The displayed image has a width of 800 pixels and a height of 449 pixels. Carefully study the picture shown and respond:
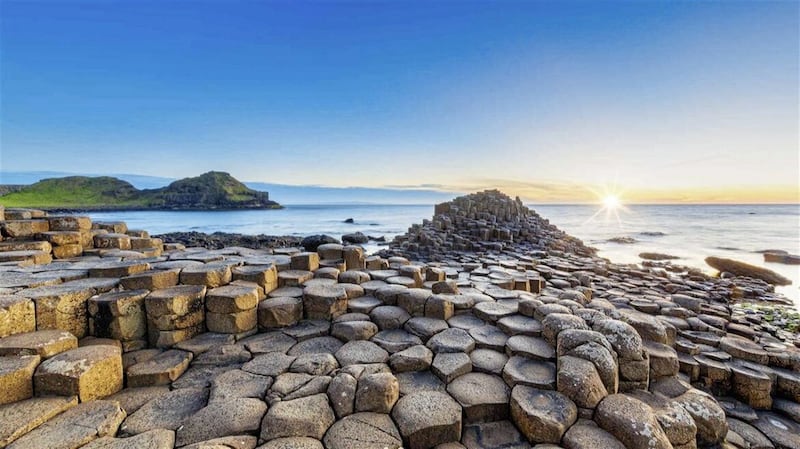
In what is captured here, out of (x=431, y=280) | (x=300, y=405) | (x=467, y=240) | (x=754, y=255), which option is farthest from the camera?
(x=754, y=255)

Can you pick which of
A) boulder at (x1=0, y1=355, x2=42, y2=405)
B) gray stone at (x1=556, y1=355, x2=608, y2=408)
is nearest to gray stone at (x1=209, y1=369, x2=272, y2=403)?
boulder at (x1=0, y1=355, x2=42, y2=405)

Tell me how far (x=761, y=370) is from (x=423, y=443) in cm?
483

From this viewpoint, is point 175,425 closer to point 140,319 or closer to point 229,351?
point 229,351

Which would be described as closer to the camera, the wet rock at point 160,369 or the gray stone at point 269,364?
the wet rock at point 160,369

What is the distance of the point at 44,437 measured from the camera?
88.0 inches

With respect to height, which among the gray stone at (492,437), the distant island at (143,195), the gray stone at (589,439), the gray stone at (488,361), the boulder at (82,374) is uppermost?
the distant island at (143,195)

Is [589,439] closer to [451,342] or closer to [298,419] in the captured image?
[451,342]

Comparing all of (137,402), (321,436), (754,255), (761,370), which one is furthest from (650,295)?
(754,255)

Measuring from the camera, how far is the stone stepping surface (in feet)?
8.14

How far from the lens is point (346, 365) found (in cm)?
333

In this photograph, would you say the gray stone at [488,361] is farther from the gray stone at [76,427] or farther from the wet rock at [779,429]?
the gray stone at [76,427]

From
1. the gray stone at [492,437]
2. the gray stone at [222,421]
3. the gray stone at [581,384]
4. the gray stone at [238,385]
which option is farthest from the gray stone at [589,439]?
the gray stone at [238,385]

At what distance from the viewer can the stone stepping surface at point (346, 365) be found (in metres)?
2.48

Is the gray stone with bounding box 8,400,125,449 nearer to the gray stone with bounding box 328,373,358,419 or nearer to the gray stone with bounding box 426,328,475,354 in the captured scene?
the gray stone with bounding box 328,373,358,419
